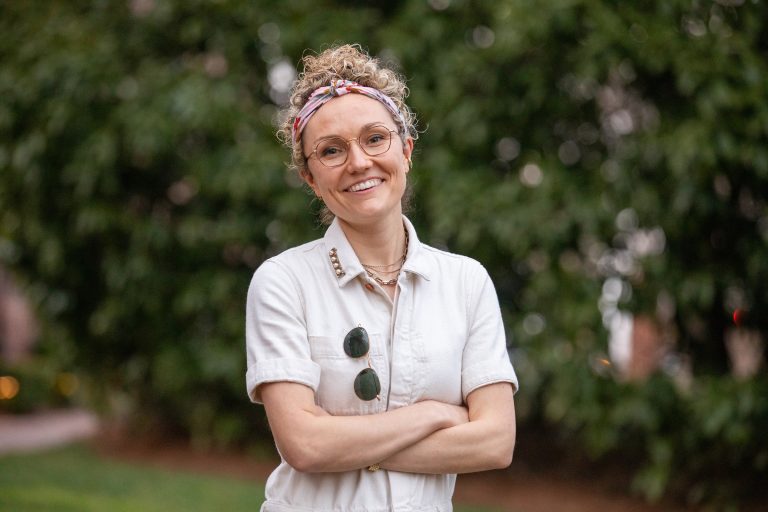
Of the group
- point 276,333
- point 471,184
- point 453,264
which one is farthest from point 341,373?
point 471,184

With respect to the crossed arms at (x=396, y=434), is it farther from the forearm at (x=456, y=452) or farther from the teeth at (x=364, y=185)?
the teeth at (x=364, y=185)

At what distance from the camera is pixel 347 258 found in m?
2.11

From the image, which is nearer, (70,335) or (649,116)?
(649,116)

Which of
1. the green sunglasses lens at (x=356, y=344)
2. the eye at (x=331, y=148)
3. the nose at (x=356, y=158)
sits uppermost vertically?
the eye at (x=331, y=148)

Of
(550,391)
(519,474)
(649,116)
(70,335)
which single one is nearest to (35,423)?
(70,335)

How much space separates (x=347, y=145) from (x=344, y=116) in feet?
0.22

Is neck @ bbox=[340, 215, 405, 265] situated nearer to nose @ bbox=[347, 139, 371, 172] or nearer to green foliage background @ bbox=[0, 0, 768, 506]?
nose @ bbox=[347, 139, 371, 172]

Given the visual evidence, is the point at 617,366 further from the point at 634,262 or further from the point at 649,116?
the point at 649,116

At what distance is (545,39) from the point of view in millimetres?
5344

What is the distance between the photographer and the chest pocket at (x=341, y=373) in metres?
2.02

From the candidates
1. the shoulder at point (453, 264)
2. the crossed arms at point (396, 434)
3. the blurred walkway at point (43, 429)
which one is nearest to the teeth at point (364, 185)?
the shoulder at point (453, 264)

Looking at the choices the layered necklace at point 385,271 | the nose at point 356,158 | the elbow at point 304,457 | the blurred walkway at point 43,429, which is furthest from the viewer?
the blurred walkway at point 43,429

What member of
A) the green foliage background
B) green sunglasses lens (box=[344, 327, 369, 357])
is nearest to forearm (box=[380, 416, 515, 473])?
green sunglasses lens (box=[344, 327, 369, 357])

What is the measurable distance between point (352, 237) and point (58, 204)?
5492 mm
